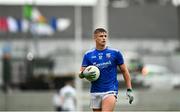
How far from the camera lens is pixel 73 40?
169 feet

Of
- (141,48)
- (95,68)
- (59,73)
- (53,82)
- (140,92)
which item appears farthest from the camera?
(141,48)

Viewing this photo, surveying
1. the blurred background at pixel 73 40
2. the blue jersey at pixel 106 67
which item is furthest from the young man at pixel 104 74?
the blurred background at pixel 73 40

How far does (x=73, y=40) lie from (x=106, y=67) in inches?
1528

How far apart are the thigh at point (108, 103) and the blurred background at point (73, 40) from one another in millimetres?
23256

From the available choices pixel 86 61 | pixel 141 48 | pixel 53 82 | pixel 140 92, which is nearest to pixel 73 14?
pixel 141 48

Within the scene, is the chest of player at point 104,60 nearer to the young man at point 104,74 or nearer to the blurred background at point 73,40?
the young man at point 104,74

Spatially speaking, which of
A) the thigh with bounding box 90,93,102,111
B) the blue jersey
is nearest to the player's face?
the blue jersey

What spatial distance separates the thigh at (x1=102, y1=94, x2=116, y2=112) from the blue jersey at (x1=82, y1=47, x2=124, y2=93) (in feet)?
0.49

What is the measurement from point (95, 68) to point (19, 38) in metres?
38.3

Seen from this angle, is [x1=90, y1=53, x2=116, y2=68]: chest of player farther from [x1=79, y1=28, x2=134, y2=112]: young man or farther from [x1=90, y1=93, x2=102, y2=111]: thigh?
[x1=90, y1=93, x2=102, y2=111]: thigh

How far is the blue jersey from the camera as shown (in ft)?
41.4

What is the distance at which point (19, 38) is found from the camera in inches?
1983

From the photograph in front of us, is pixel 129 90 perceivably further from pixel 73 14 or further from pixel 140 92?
pixel 73 14

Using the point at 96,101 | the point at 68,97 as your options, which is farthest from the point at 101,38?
the point at 68,97
